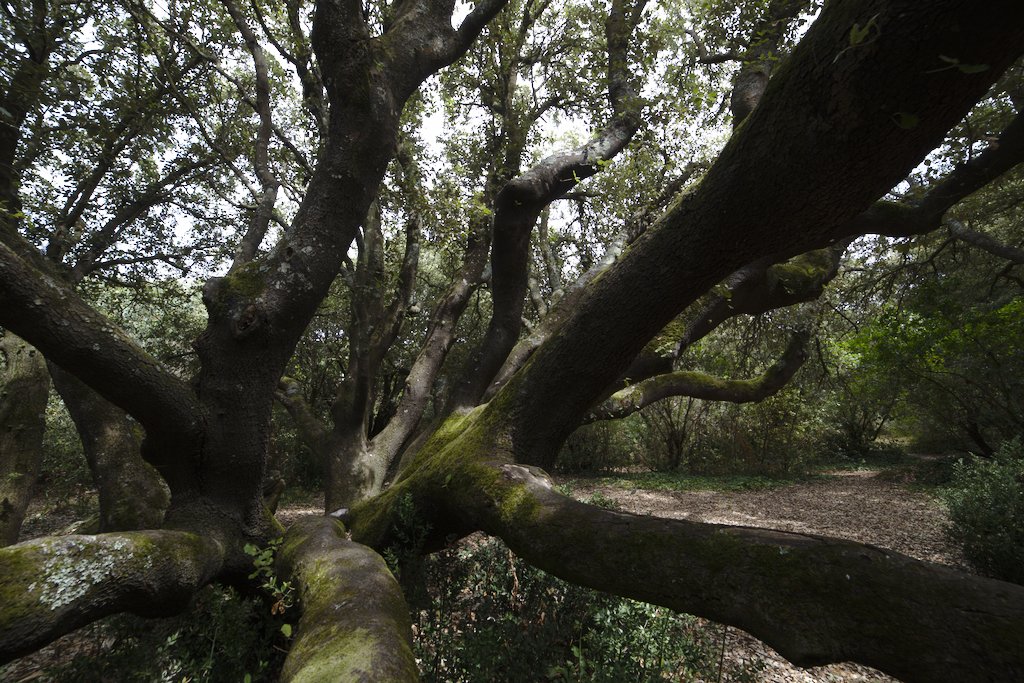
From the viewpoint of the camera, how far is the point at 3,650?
176 centimetres

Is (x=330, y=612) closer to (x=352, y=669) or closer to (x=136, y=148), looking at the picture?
(x=352, y=669)

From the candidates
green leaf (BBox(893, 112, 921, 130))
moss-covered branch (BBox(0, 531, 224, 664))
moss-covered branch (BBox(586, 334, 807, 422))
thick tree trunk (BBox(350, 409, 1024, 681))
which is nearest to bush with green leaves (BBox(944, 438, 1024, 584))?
moss-covered branch (BBox(586, 334, 807, 422))

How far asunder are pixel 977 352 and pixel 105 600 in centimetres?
1287

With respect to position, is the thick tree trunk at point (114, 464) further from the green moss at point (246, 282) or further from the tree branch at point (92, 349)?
the green moss at point (246, 282)

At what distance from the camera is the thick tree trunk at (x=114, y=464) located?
412 centimetres

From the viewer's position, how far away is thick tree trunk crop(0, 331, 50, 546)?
16.0ft

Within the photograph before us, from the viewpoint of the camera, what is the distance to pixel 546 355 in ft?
9.66

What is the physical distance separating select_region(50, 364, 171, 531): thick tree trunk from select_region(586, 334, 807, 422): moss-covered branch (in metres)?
4.82

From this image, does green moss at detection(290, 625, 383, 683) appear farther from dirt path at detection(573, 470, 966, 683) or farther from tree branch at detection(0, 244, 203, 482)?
dirt path at detection(573, 470, 966, 683)

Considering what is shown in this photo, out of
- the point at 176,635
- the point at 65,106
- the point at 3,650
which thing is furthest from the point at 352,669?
the point at 65,106

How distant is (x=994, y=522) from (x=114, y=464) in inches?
330

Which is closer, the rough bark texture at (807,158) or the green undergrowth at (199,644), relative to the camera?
the rough bark texture at (807,158)

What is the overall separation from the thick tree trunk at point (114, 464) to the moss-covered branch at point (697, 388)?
4.82 m

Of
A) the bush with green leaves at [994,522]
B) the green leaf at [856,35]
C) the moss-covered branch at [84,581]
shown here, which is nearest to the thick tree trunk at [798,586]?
the green leaf at [856,35]
